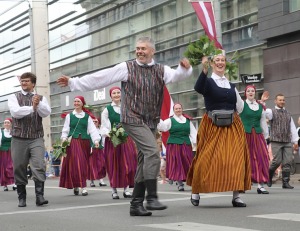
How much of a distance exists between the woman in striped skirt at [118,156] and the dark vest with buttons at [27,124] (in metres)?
1.69

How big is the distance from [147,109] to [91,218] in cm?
130

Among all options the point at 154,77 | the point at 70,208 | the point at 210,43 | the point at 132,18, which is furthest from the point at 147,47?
the point at 132,18

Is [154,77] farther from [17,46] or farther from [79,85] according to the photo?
[17,46]

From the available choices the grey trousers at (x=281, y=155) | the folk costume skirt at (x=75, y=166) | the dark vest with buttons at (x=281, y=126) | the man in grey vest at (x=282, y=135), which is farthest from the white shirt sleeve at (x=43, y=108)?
the grey trousers at (x=281, y=155)

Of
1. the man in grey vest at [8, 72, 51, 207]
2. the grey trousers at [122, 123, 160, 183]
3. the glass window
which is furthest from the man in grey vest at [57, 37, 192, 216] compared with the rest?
the glass window

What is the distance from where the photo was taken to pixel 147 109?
27.8 feet

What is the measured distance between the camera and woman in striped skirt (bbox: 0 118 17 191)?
1724 centimetres

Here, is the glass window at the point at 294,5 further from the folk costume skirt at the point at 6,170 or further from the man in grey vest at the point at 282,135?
the folk costume skirt at the point at 6,170

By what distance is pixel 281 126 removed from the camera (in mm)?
14414

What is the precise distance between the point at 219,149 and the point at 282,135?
17.8 ft

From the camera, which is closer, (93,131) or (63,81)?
(63,81)

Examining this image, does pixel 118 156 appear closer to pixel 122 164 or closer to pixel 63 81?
pixel 122 164

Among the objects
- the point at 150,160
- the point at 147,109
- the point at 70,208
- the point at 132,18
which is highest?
the point at 132,18

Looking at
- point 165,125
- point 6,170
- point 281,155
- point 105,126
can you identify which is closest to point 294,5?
point 281,155
